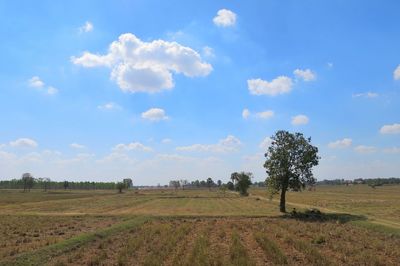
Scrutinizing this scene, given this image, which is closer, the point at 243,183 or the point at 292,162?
the point at 292,162

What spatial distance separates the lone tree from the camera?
213 feet

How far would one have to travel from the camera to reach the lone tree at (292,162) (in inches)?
2559

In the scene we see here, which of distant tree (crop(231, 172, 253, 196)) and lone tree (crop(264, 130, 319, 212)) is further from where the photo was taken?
distant tree (crop(231, 172, 253, 196))

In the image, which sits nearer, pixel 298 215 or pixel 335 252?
pixel 335 252

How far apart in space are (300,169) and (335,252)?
129 ft

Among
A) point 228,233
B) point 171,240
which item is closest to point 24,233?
point 171,240

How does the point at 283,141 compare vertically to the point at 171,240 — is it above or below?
above

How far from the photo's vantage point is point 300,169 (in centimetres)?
6525

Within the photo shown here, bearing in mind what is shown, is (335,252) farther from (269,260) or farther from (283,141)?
(283,141)

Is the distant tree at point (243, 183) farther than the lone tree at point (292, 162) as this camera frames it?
Yes

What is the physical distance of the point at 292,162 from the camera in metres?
65.3

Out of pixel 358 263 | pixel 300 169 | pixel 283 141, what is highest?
pixel 283 141

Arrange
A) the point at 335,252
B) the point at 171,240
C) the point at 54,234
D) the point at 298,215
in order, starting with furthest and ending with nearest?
the point at 298,215
the point at 54,234
the point at 171,240
the point at 335,252

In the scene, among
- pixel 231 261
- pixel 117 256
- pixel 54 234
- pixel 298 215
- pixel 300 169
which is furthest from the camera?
pixel 300 169
